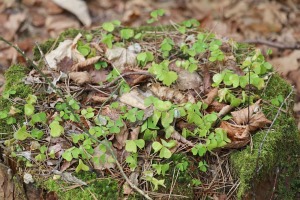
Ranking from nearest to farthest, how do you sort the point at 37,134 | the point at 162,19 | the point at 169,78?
1. the point at 37,134
2. the point at 169,78
3. the point at 162,19

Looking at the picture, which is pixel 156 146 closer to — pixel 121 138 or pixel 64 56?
pixel 121 138

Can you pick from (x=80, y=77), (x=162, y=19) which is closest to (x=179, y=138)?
(x=80, y=77)

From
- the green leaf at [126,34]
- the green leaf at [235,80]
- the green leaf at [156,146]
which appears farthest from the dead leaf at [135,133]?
the green leaf at [126,34]

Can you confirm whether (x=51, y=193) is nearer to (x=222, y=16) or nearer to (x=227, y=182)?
(x=227, y=182)

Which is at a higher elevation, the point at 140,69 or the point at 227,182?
the point at 140,69

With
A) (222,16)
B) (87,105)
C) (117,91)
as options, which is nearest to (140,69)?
(117,91)

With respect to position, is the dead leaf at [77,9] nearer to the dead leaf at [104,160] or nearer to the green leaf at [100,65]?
the green leaf at [100,65]
